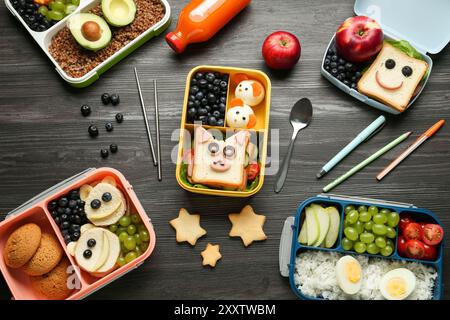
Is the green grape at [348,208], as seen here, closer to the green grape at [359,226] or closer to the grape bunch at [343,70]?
the green grape at [359,226]

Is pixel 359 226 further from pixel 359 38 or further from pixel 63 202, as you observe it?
pixel 63 202

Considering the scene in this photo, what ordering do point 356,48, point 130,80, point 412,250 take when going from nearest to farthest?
point 412,250 < point 356,48 < point 130,80

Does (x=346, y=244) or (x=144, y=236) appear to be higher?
(x=144, y=236)

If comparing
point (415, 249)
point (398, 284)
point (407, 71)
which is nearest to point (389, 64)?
point (407, 71)

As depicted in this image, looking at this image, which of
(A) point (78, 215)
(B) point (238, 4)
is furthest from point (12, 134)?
(B) point (238, 4)

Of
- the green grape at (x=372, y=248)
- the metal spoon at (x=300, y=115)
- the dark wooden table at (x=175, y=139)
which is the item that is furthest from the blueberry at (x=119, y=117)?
the green grape at (x=372, y=248)

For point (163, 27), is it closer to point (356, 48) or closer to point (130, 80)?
point (130, 80)
